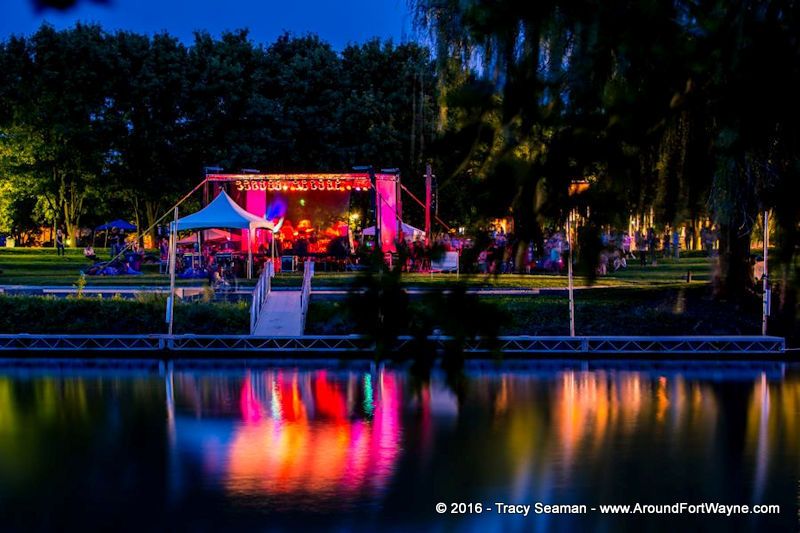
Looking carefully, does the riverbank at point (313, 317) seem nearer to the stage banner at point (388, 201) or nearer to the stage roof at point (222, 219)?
the stage roof at point (222, 219)

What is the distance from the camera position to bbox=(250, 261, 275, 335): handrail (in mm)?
27297

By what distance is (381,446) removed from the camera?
52.0 ft

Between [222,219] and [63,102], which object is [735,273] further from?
[63,102]

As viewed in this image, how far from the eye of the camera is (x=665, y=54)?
245 inches

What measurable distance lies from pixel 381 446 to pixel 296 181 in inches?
1003

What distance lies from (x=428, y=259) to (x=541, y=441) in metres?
10.6

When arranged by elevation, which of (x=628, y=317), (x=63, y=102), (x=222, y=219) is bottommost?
(x=628, y=317)

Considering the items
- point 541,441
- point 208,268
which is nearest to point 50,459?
point 541,441

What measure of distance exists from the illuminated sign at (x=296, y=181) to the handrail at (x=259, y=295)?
9700 millimetres

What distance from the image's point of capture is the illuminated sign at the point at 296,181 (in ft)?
131

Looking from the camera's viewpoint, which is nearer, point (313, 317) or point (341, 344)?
point (341, 344)

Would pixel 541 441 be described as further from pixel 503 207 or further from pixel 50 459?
pixel 503 207

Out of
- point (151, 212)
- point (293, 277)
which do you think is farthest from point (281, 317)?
point (151, 212)

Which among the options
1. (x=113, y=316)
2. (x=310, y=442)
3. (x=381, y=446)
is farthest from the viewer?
(x=113, y=316)
